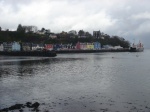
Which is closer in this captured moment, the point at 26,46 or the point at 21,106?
the point at 21,106

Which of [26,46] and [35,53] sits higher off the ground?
[26,46]

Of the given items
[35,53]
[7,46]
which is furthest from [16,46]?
[35,53]

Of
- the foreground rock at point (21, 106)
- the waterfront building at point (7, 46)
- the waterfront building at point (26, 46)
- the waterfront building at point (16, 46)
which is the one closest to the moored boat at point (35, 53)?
the waterfront building at point (16, 46)

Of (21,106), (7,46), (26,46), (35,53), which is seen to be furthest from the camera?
(26,46)

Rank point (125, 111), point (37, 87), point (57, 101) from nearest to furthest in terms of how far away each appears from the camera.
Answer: point (125, 111) → point (57, 101) → point (37, 87)

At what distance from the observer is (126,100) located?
81.8 feet

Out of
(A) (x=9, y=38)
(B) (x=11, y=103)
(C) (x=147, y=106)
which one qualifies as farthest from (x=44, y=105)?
(A) (x=9, y=38)

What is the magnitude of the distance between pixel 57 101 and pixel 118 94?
651cm

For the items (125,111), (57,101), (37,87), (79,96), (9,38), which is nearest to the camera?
(125,111)

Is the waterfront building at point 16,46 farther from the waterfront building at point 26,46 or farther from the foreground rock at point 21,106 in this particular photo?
the foreground rock at point 21,106

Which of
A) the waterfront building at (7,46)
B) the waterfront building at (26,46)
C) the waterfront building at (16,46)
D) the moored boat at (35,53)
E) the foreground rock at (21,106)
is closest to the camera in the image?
the foreground rock at (21,106)

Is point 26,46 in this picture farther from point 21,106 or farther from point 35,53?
point 21,106

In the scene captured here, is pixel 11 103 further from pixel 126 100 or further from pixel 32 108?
pixel 126 100

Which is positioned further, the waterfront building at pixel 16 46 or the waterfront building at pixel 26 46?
the waterfront building at pixel 26 46
